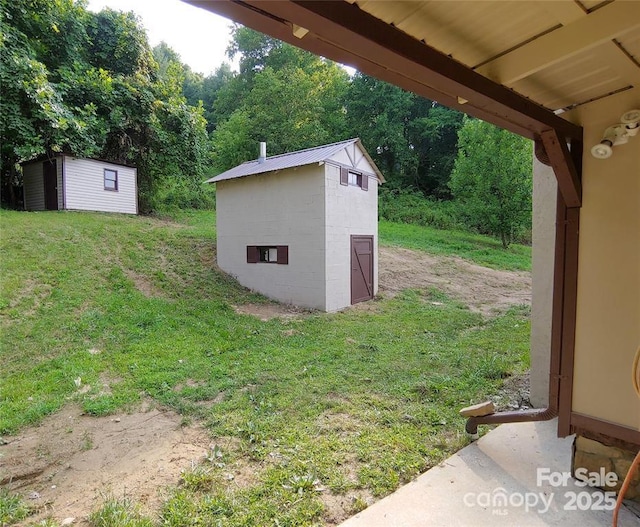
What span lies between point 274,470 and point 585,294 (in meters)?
2.65

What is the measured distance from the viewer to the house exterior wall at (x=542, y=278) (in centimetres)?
353

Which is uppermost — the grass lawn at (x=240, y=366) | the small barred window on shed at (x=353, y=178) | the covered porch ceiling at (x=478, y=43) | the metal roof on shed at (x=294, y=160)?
the metal roof on shed at (x=294, y=160)

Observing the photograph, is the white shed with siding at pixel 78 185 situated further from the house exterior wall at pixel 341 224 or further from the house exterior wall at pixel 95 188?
the house exterior wall at pixel 341 224

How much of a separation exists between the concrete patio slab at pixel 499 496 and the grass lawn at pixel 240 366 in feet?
0.56

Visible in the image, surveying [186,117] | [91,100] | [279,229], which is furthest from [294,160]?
[91,100]

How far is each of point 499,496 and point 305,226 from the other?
718cm

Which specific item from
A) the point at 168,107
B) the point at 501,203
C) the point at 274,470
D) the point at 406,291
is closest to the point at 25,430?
the point at 274,470

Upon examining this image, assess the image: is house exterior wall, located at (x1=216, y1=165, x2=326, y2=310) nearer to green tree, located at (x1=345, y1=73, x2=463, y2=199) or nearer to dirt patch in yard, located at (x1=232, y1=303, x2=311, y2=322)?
dirt patch in yard, located at (x1=232, y1=303, x2=311, y2=322)

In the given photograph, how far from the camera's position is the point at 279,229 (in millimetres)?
9453

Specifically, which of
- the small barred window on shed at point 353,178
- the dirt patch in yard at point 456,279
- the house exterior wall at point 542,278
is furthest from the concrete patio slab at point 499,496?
the small barred window on shed at point 353,178

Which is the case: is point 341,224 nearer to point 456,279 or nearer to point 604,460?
point 456,279

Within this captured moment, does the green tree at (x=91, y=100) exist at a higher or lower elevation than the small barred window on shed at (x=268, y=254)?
higher

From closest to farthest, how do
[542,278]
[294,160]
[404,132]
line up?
[542,278] < [294,160] < [404,132]

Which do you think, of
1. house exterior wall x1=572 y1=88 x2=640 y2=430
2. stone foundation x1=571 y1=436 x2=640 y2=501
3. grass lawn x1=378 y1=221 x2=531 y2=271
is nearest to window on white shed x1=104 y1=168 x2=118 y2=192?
grass lawn x1=378 y1=221 x2=531 y2=271
